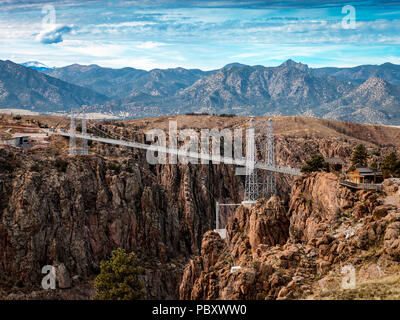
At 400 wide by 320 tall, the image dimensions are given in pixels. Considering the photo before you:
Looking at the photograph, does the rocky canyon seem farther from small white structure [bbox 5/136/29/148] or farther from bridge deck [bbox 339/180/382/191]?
small white structure [bbox 5/136/29/148]

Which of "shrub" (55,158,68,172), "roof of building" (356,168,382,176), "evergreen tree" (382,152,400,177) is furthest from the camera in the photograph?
"shrub" (55,158,68,172)

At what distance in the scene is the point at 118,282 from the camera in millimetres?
42062

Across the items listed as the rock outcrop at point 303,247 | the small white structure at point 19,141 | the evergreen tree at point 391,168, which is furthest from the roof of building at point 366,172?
the small white structure at point 19,141

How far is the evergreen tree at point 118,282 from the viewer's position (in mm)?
39594

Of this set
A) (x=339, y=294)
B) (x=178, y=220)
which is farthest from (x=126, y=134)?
(x=339, y=294)

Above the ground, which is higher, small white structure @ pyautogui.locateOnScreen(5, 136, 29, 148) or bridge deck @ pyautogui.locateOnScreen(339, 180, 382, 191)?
small white structure @ pyautogui.locateOnScreen(5, 136, 29, 148)

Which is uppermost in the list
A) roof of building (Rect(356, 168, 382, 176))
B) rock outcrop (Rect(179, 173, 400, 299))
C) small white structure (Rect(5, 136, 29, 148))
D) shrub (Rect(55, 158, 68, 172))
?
small white structure (Rect(5, 136, 29, 148))

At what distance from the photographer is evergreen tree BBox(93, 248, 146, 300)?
39594 millimetres

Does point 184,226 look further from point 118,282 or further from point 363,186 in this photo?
point 363,186

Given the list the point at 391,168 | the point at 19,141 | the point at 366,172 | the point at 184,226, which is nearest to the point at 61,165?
the point at 19,141

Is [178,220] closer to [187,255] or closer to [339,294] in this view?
[187,255]

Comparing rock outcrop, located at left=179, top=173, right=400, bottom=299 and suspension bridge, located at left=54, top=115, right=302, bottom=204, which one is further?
suspension bridge, located at left=54, top=115, right=302, bottom=204

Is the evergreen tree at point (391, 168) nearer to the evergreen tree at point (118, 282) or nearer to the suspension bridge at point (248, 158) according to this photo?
the suspension bridge at point (248, 158)

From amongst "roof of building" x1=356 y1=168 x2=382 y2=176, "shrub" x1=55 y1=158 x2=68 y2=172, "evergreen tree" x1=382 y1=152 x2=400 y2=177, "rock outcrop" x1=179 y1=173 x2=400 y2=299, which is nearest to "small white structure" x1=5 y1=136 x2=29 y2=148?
"shrub" x1=55 y1=158 x2=68 y2=172
